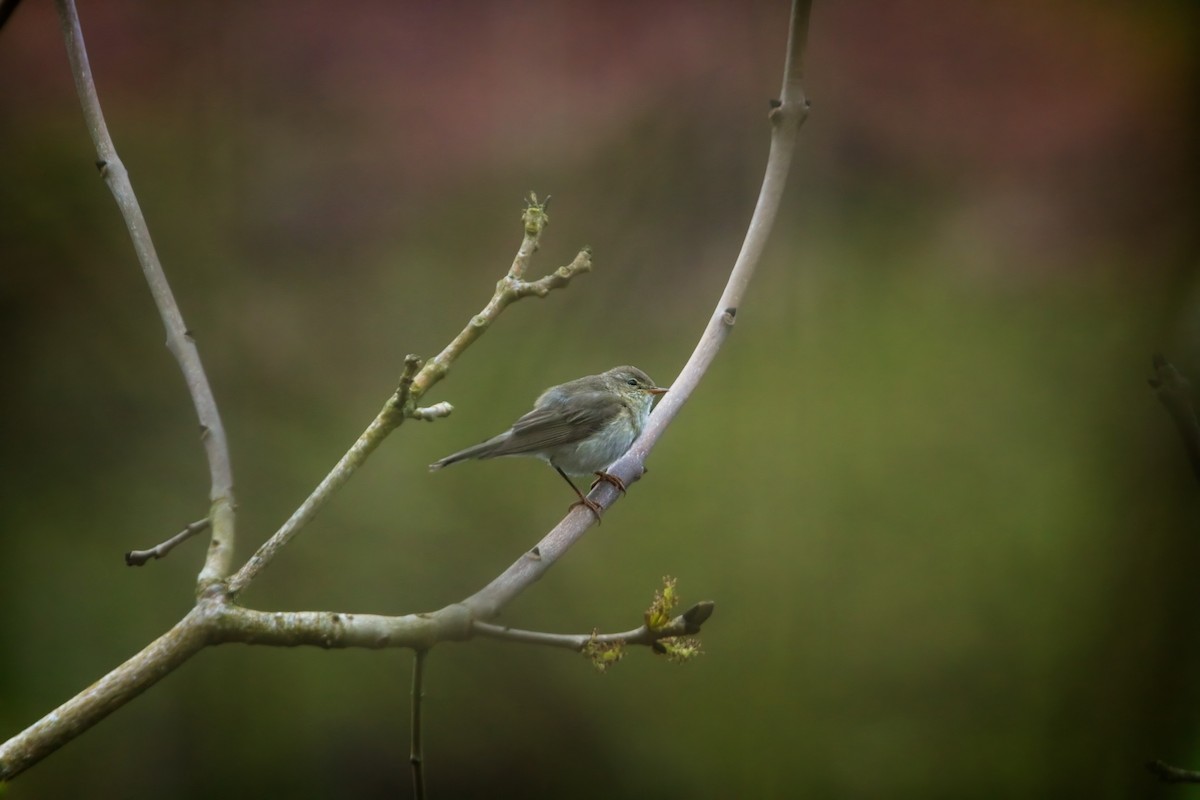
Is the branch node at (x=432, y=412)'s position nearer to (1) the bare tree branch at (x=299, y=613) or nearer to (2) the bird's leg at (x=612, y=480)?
(1) the bare tree branch at (x=299, y=613)

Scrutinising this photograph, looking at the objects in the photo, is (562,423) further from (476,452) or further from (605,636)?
(605,636)

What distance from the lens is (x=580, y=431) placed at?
1.16m

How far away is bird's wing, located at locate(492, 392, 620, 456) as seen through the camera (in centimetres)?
113

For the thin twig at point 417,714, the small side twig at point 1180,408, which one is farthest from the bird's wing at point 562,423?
the small side twig at point 1180,408

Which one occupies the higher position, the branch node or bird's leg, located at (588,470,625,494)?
the branch node

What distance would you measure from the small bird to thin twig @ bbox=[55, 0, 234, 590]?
0.41 meters

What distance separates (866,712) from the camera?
1.33m

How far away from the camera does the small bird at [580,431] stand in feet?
3.72

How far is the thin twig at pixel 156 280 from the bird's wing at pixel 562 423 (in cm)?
43

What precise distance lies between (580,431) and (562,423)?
0.03m

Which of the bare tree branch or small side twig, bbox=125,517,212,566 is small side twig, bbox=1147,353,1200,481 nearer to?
the bare tree branch

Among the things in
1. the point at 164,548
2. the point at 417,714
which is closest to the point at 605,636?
the point at 417,714

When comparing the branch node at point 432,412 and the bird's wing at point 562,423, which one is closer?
the branch node at point 432,412

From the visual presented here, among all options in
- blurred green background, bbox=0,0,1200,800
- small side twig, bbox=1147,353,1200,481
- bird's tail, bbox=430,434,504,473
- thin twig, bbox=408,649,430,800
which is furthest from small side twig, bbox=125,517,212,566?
small side twig, bbox=1147,353,1200,481
